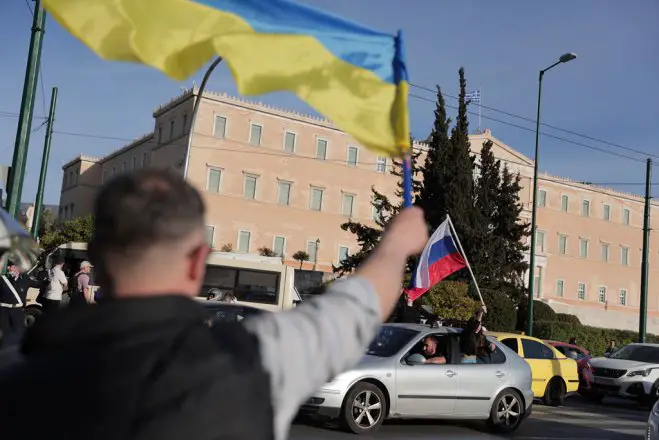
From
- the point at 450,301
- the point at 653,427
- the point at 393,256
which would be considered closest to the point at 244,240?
the point at 450,301

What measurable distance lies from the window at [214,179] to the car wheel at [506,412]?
47043 mm

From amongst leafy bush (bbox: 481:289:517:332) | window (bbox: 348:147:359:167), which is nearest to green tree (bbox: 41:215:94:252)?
window (bbox: 348:147:359:167)

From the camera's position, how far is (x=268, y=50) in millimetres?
2686

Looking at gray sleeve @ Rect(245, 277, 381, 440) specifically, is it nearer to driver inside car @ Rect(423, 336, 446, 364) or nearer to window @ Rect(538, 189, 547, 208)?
driver inside car @ Rect(423, 336, 446, 364)

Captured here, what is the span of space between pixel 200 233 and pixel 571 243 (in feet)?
255

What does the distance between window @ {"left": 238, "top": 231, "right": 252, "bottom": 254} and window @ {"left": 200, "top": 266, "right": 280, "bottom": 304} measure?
33.0 meters

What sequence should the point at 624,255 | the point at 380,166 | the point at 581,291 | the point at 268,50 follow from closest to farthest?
1. the point at 268,50
2. the point at 380,166
3. the point at 581,291
4. the point at 624,255

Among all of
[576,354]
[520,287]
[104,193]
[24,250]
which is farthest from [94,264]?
[520,287]

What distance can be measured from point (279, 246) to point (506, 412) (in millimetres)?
48583

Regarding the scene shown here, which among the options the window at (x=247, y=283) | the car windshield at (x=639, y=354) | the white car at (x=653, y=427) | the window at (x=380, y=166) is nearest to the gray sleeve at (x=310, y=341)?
the white car at (x=653, y=427)

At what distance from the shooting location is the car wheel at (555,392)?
661 inches

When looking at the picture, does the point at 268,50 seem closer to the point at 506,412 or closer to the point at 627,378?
the point at 506,412

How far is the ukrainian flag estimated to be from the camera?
2611 millimetres

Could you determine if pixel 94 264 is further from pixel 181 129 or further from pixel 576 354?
pixel 181 129
